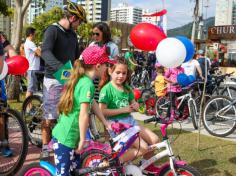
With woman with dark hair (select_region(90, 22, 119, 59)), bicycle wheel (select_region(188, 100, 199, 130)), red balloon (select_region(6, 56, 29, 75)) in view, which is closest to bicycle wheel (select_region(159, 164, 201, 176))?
woman with dark hair (select_region(90, 22, 119, 59))

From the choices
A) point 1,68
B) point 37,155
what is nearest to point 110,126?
point 1,68

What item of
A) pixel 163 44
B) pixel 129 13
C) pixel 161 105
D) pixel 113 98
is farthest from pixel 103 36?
pixel 129 13

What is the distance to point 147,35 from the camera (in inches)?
183

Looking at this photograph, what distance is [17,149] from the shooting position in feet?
13.7

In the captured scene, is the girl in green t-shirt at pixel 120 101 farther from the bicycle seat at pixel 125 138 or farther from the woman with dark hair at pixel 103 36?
the woman with dark hair at pixel 103 36

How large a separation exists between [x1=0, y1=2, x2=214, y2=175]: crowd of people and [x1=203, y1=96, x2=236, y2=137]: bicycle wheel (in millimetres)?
2686

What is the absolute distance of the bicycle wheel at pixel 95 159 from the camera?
3.25 meters

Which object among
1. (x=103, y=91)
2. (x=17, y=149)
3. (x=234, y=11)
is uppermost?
(x=234, y=11)

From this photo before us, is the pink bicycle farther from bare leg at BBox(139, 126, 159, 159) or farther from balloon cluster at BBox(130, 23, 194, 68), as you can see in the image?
balloon cluster at BBox(130, 23, 194, 68)

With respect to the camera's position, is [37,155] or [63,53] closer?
[63,53]

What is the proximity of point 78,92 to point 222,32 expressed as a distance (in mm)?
28191

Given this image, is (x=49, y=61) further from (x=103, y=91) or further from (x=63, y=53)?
(x=103, y=91)

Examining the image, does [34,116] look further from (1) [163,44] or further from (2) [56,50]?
(1) [163,44]

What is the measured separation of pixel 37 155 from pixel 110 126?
6.56 feet
